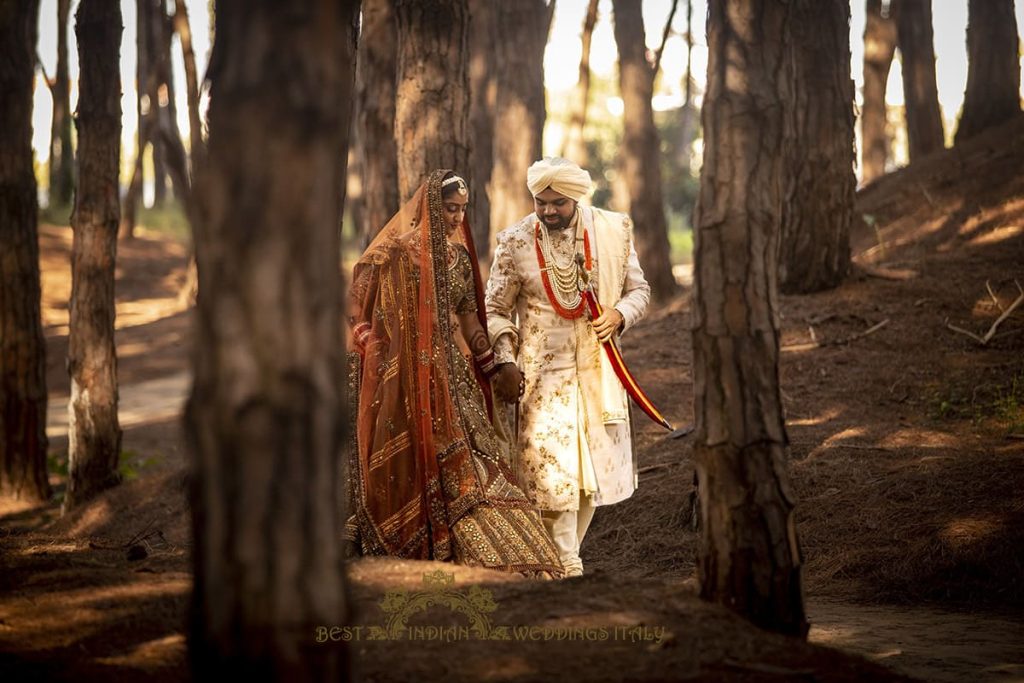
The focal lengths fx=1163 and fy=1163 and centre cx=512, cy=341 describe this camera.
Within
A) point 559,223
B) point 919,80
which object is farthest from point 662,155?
point 559,223

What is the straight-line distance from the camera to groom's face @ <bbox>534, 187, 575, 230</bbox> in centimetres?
642

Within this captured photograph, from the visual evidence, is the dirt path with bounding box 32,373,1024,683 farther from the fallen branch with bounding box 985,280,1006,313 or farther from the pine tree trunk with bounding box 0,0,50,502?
the fallen branch with bounding box 985,280,1006,313

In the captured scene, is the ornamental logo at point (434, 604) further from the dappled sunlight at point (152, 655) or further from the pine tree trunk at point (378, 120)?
the pine tree trunk at point (378, 120)

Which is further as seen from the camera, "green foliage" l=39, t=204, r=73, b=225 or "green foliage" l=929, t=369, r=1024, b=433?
"green foliage" l=39, t=204, r=73, b=225

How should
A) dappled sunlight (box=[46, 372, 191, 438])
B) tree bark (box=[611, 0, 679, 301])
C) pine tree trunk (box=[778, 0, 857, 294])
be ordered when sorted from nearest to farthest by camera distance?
1. pine tree trunk (box=[778, 0, 857, 294])
2. dappled sunlight (box=[46, 372, 191, 438])
3. tree bark (box=[611, 0, 679, 301])

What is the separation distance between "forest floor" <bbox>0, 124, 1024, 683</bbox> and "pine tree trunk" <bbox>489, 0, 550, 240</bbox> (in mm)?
2609

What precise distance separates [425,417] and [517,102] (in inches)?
361

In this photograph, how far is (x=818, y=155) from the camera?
36.1ft

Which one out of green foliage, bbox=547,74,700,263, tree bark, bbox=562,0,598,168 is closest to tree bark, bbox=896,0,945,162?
tree bark, bbox=562,0,598,168

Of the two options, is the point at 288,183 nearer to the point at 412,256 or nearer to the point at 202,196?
the point at 202,196

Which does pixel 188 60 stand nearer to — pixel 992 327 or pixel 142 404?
pixel 142 404

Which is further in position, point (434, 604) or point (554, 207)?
point (554, 207)

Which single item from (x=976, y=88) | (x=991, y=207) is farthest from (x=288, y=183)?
(x=976, y=88)

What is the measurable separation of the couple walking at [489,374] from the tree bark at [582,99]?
1008cm
